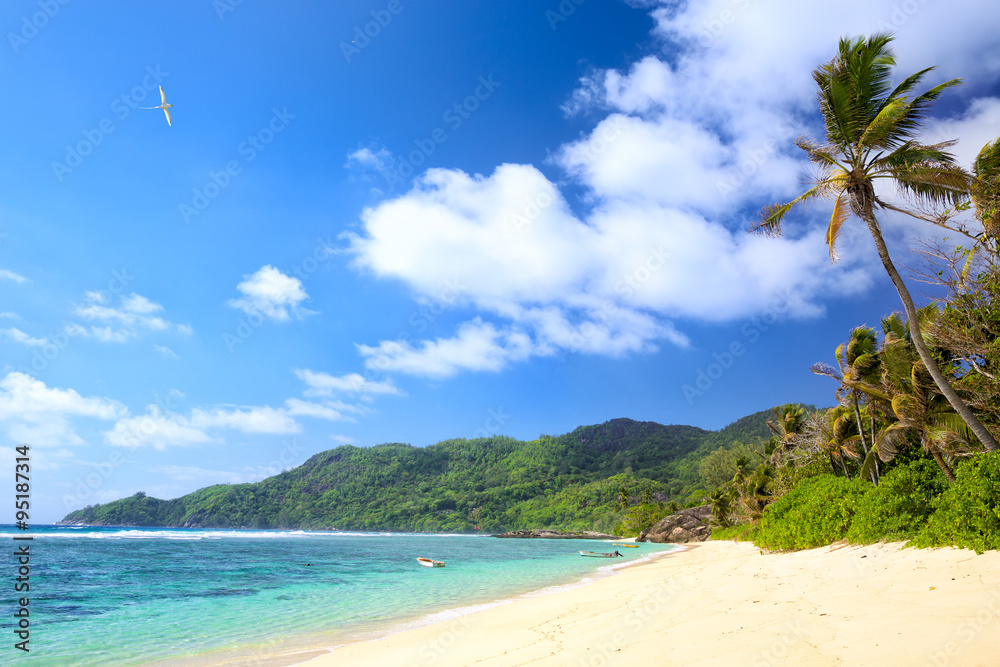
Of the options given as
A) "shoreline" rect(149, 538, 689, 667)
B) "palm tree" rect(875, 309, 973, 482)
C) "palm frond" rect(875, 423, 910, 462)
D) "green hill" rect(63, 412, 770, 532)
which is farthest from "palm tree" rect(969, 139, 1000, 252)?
"green hill" rect(63, 412, 770, 532)

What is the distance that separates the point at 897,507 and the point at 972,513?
4859 mm

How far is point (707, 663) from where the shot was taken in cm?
538

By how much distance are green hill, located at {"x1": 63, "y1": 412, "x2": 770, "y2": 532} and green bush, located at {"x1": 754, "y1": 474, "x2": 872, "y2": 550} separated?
10342cm

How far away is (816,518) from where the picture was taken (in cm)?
1772

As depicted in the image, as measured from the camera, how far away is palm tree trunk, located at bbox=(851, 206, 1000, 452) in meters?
11.5

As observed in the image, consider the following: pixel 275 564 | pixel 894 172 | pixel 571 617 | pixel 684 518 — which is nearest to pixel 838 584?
pixel 571 617

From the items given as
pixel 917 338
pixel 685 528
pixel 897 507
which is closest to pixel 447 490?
pixel 685 528

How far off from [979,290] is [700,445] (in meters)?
171

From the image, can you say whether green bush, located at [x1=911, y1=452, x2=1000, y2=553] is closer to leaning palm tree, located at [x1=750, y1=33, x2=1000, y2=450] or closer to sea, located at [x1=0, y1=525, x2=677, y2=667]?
leaning palm tree, located at [x1=750, y1=33, x2=1000, y2=450]

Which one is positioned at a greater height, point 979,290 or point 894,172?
point 894,172

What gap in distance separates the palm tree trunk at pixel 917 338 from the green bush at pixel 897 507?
1.93m

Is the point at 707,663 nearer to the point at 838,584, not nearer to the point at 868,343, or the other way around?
the point at 838,584

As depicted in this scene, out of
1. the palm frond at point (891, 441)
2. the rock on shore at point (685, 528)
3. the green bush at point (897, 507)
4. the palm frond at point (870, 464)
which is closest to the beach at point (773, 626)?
the green bush at point (897, 507)

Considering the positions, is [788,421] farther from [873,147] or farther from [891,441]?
[873,147]
